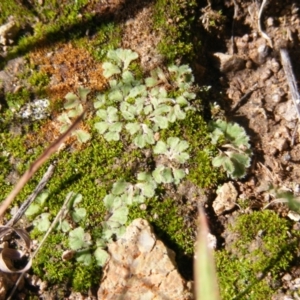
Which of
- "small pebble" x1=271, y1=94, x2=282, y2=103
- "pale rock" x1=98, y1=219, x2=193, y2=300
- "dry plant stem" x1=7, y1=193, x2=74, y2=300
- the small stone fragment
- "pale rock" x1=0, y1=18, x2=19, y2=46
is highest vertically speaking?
"pale rock" x1=0, y1=18, x2=19, y2=46

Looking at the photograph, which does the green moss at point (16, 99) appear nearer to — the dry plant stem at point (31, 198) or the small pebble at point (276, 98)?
the dry plant stem at point (31, 198)

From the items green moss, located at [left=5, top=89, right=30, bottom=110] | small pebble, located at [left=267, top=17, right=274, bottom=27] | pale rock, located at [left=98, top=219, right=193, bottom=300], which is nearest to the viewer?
pale rock, located at [left=98, top=219, right=193, bottom=300]

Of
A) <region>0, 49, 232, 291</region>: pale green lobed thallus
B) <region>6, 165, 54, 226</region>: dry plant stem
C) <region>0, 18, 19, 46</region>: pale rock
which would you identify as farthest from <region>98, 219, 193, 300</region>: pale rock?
<region>0, 18, 19, 46</region>: pale rock

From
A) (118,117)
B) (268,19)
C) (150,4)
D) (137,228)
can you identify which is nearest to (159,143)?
(118,117)

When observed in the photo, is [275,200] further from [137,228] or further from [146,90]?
[146,90]

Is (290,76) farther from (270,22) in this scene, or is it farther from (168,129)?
(168,129)

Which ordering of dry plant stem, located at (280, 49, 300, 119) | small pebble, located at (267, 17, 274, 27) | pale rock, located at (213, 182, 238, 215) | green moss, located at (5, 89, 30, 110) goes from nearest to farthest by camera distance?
pale rock, located at (213, 182, 238, 215), green moss, located at (5, 89, 30, 110), dry plant stem, located at (280, 49, 300, 119), small pebble, located at (267, 17, 274, 27)

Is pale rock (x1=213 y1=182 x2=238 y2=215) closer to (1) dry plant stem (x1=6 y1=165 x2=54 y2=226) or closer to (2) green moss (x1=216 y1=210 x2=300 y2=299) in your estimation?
(2) green moss (x1=216 y1=210 x2=300 y2=299)
